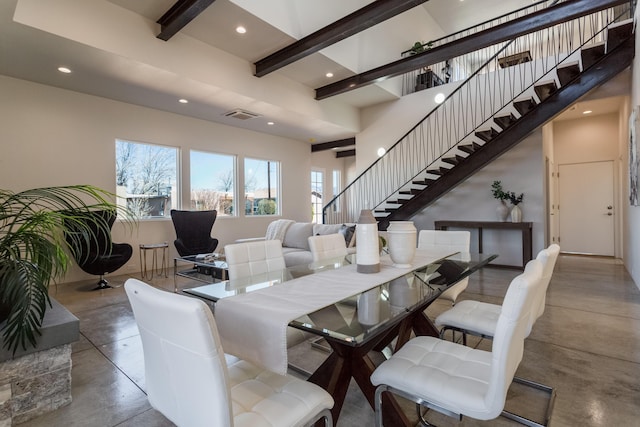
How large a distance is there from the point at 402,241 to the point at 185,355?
5.00 ft

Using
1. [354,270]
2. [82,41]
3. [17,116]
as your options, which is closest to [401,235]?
[354,270]

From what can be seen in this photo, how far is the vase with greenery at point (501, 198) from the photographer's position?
5.63m

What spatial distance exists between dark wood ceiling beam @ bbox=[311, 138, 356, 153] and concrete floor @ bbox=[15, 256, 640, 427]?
5085 millimetres

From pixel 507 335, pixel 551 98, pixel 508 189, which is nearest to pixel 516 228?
pixel 508 189

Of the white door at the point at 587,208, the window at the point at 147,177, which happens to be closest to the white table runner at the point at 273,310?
the window at the point at 147,177

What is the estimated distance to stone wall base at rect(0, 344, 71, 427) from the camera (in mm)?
1647

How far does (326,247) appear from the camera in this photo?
9.29 feet

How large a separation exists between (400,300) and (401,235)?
2.17 ft

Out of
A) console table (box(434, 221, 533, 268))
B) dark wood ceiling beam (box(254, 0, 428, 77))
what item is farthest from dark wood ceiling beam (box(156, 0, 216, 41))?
console table (box(434, 221, 533, 268))

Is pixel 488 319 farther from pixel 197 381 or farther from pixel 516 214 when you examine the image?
pixel 516 214

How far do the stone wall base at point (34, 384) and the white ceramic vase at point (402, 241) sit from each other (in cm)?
200

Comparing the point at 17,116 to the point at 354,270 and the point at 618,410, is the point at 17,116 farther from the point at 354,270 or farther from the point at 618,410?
the point at 618,410

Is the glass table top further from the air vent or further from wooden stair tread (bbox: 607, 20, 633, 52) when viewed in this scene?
the air vent

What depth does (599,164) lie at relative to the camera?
21.6 ft
